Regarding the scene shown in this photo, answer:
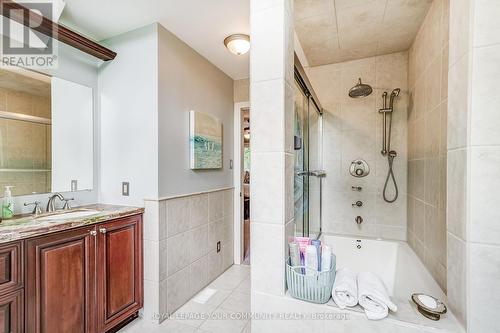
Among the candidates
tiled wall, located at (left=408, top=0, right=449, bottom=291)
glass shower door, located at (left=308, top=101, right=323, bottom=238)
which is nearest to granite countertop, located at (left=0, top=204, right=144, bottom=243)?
glass shower door, located at (left=308, top=101, right=323, bottom=238)

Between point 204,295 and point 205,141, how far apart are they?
153cm

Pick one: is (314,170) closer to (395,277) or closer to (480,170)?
(395,277)

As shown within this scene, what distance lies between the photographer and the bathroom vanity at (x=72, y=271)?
46.3 inches

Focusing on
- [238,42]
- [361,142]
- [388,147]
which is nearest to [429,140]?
[388,147]

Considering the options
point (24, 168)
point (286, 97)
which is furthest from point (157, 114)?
point (286, 97)

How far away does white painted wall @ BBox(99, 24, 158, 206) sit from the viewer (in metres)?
1.83

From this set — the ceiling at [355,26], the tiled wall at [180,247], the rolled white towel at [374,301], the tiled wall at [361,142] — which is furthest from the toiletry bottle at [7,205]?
the tiled wall at [361,142]

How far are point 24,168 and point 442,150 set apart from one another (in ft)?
9.26

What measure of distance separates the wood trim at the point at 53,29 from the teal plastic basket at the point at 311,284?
211 cm

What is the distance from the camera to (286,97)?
94cm

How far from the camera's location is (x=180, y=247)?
2.05 meters

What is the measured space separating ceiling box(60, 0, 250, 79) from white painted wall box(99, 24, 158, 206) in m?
0.10

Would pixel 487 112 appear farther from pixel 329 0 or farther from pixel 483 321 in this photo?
pixel 329 0

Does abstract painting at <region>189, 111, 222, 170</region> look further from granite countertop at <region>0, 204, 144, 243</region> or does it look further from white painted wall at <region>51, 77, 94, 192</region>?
white painted wall at <region>51, 77, 94, 192</region>
